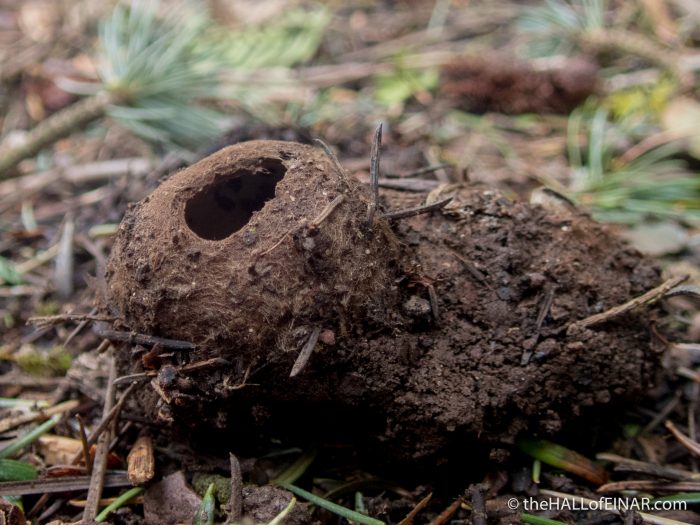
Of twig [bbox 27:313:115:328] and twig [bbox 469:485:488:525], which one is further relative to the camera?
twig [bbox 27:313:115:328]

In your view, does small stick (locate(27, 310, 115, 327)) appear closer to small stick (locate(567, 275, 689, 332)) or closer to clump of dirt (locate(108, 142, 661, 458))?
clump of dirt (locate(108, 142, 661, 458))

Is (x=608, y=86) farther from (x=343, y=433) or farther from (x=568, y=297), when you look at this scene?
(x=343, y=433)

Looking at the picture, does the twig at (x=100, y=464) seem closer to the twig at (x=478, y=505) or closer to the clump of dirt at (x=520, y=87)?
the twig at (x=478, y=505)

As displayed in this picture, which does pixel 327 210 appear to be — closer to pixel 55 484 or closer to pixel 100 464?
pixel 100 464

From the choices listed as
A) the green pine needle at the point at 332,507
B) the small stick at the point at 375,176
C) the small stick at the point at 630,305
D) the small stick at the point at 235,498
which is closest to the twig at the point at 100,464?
the small stick at the point at 235,498

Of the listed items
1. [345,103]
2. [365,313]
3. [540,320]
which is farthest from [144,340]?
[345,103]

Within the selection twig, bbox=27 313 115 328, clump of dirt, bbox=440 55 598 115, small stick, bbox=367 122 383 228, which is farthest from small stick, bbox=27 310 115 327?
clump of dirt, bbox=440 55 598 115
